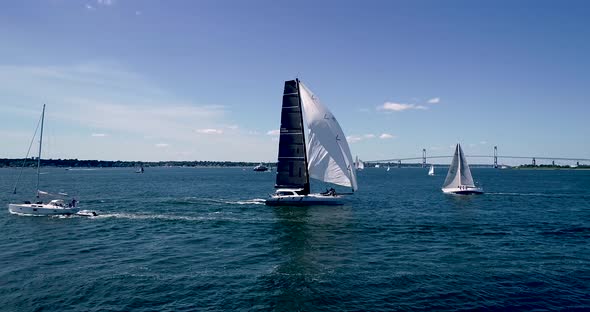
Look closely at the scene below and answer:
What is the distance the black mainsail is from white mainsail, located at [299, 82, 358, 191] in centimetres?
102

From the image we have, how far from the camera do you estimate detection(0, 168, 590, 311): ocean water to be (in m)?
23.2

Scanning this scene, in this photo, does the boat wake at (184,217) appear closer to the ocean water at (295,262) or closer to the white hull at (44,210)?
the ocean water at (295,262)

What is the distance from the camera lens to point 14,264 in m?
31.6

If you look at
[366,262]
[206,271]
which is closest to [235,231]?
[206,271]

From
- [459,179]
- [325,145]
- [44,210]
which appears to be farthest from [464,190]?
[44,210]

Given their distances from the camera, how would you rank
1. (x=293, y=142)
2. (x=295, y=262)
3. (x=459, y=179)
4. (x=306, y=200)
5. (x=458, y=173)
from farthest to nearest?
(x=459, y=179), (x=458, y=173), (x=293, y=142), (x=306, y=200), (x=295, y=262)

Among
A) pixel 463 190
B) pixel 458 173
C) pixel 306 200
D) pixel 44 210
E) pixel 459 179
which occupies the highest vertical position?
pixel 458 173

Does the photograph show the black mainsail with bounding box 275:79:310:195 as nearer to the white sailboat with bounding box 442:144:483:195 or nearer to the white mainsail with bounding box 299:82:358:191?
the white mainsail with bounding box 299:82:358:191

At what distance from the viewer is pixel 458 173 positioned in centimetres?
8838

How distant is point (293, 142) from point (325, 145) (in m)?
5.40

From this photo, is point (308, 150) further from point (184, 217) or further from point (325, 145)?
point (184, 217)

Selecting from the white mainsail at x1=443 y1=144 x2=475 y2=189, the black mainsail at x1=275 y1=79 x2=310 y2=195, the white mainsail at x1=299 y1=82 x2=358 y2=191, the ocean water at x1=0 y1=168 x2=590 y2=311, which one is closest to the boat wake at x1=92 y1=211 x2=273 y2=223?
the ocean water at x1=0 y1=168 x2=590 y2=311

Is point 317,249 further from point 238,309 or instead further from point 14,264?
point 14,264

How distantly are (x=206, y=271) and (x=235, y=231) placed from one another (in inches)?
600
